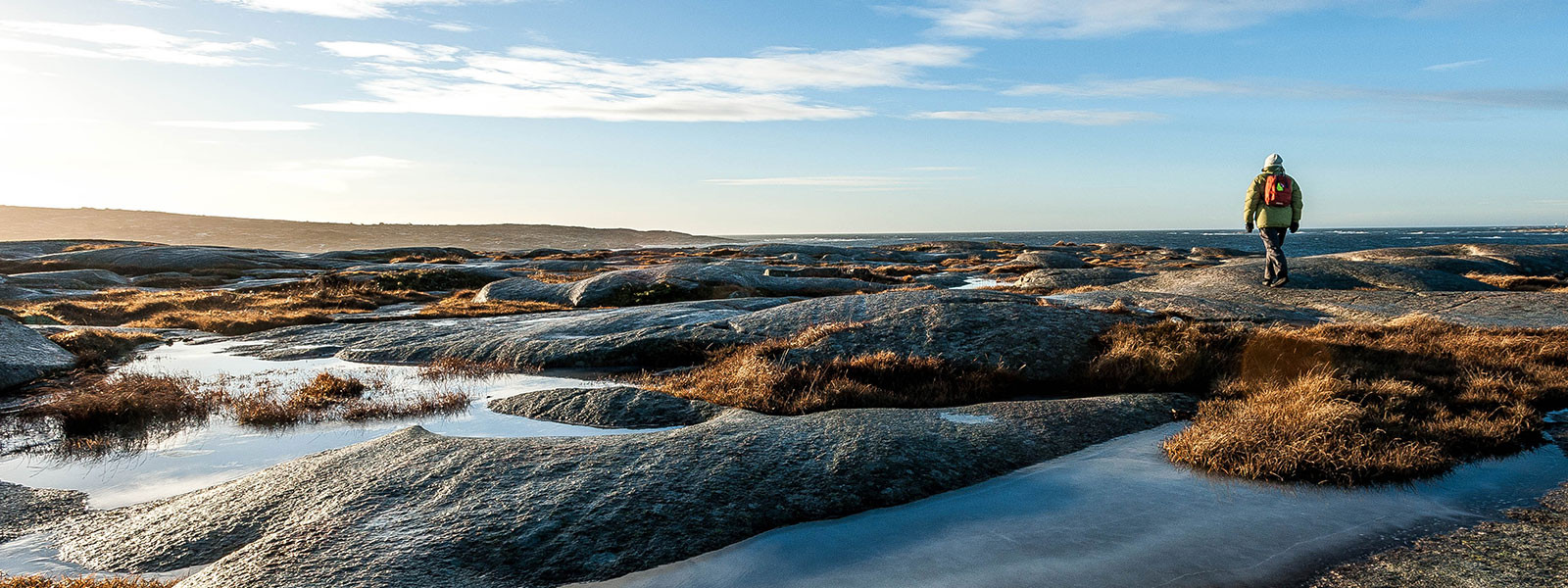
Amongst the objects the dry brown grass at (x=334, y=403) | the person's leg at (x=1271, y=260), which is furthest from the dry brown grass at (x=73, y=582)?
Answer: the person's leg at (x=1271, y=260)

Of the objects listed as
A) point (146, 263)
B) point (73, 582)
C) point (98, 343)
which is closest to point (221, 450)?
point (73, 582)

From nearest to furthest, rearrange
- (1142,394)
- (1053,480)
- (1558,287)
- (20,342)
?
(1053,480) → (1142,394) → (20,342) → (1558,287)

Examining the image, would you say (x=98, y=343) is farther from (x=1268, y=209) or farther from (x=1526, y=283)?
(x=1526, y=283)

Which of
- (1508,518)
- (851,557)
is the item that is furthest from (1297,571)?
(851,557)

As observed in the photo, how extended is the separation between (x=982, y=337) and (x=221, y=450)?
38.7 ft

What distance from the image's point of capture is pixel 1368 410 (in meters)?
9.38

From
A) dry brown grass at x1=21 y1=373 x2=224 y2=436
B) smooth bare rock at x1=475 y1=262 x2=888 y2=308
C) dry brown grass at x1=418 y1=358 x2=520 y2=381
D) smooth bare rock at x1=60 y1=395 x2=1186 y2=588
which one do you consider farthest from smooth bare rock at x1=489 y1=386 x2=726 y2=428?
smooth bare rock at x1=475 y1=262 x2=888 y2=308

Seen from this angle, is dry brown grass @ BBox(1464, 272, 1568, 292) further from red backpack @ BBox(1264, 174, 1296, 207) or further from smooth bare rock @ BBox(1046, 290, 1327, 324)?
smooth bare rock @ BBox(1046, 290, 1327, 324)

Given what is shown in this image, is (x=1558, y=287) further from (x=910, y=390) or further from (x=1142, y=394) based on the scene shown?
(x=910, y=390)

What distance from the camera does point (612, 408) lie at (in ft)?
36.3

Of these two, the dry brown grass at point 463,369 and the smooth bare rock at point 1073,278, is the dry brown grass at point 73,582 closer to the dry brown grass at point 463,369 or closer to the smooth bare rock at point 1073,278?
the dry brown grass at point 463,369

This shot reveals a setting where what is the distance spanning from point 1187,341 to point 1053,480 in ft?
22.7

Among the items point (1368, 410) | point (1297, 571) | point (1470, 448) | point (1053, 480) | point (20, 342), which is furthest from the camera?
point (20, 342)

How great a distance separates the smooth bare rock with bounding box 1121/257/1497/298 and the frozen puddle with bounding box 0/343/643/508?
20222 mm
